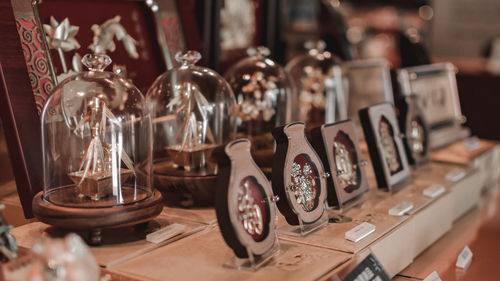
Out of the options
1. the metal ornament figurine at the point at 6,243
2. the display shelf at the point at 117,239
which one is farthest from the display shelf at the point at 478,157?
the metal ornament figurine at the point at 6,243

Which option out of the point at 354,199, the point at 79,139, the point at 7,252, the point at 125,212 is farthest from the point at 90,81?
the point at 354,199

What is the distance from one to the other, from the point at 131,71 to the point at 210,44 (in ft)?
1.57

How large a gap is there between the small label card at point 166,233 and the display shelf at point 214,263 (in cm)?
3

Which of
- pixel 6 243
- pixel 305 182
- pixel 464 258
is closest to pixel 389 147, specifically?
pixel 464 258

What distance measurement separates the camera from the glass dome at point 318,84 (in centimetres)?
238

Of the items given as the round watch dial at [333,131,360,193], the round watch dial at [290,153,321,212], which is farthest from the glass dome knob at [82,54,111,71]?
the round watch dial at [333,131,360,193]

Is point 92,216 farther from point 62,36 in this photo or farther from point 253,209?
point 62,36

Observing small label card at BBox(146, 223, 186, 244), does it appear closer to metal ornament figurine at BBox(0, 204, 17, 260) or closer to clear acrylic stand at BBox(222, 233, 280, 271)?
clear acrylic stand at BBox(222, 233, 280, 271)

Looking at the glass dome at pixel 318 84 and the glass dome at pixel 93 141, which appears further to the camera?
A: the glass dome at pixel 318 84

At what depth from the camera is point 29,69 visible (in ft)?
4.75

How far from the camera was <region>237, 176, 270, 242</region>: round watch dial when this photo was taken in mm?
1124

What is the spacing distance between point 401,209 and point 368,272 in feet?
1.29

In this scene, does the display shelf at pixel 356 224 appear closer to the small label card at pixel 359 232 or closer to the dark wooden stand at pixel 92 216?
the small label card at pixel 359 232

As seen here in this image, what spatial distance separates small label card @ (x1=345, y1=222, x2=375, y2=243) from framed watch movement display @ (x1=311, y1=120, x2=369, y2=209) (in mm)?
117
